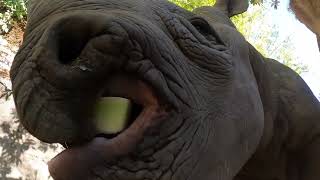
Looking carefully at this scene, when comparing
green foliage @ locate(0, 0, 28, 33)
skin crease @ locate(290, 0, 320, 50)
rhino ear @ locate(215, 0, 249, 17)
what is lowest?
green foliage @ locate(0, 0, 28, 33)

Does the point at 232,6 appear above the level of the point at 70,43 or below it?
below

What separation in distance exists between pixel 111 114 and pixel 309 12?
273cm

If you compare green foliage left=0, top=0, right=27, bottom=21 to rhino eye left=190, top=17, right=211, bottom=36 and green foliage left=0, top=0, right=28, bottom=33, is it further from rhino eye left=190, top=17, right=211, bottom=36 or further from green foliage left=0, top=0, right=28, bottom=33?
rhino eye left=190, top=17, right=211, bottom=36

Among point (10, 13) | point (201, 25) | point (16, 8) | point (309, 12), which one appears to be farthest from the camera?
point (10, 13)

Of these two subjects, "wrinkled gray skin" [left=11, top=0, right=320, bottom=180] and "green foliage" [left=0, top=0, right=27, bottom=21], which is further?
Result: "green foliage" [left=0, top=0, right=27, bottom=21]

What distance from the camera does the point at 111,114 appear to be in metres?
1.10

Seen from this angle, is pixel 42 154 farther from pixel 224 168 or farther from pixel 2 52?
pixel 224 168

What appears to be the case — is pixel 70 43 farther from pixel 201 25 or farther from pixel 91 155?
pixel 201 25

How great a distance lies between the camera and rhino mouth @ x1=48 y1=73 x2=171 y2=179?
1075 millimetres

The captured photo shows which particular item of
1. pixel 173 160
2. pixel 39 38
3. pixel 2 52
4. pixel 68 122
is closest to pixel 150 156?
A: pixel 173 160

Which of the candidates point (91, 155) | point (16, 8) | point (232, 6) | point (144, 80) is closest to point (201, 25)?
point (144, 80)

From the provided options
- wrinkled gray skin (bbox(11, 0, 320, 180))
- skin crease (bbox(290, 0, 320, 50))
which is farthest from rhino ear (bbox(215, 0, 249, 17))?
skin crease (bbox(290, 0, 320, 50))

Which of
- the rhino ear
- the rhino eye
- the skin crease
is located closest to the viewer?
the rhino eye

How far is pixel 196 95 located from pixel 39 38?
0.37 metres
